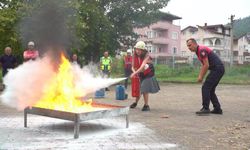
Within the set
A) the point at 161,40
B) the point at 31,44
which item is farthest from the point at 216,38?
the point at 31,44

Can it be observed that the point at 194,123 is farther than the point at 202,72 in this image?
No

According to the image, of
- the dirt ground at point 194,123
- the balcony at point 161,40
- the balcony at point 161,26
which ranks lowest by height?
the dirt ground at point 194,123

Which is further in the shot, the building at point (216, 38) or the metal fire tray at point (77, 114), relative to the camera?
the building at point (216, 38)

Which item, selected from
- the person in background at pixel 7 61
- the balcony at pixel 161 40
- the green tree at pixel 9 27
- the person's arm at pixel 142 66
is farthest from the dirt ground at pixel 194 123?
the balcony at pixel 161 40

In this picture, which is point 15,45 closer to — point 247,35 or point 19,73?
point 19,73

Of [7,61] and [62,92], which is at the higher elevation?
[7,61]

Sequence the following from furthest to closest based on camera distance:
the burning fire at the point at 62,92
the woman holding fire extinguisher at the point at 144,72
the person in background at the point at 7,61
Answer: the person in background at the point at 7,61 < the woman holding fire extinguisher at the point at 144,72 < the burning fire at the point at 62,92

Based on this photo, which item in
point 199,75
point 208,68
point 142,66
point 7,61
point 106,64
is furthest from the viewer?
point 106,64

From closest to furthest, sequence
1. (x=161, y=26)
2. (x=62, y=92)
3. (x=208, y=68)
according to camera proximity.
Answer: (x=62, y=92) < (x=208, y=68) < (x=161, y=26)

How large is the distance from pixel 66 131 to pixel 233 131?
3384 millimetres

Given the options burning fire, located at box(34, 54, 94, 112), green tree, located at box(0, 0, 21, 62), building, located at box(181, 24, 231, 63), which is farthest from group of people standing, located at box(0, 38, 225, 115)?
building, located at box(181, 24, 231, 63)

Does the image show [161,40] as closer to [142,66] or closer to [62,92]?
[142,66]

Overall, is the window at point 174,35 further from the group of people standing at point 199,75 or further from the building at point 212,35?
the group of people standing at point 199,75

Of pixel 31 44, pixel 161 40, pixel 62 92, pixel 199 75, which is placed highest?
pixel 161 40
